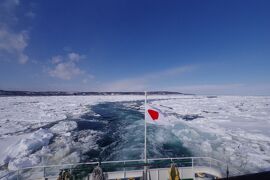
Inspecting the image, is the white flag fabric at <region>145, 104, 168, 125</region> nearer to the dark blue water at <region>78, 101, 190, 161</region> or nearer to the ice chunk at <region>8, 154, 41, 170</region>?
the dark blue water at <region>78, 101, 190, 161</region>

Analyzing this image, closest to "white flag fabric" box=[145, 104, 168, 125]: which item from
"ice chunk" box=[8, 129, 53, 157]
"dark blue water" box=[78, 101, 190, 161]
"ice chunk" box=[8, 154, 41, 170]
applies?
"dark blue water" box=[78, 101, 190, 161]

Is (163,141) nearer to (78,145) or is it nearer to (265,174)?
(78,145)

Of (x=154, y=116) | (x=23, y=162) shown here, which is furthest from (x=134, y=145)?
(x=154, y=116)

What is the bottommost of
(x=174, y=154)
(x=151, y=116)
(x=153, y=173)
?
(x=174, y=154)

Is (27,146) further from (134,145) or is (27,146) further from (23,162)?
(134,145)

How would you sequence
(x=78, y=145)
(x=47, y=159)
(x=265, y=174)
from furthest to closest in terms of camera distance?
(x=78, y=145) → (x=47, y=159) → (x=265, y=174)

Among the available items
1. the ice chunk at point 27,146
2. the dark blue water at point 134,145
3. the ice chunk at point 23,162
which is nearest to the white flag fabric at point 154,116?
the dark blue water at point 134,145

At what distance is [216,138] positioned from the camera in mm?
13531

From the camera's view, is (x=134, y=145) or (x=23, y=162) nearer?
(x=23, y=162)

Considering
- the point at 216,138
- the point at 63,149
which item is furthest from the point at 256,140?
the point at 63,149

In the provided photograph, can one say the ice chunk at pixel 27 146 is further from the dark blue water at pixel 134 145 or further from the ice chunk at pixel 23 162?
the dark blue water at pixel 134 145

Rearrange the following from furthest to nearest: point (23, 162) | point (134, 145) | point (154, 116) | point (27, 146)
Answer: point (134, 145) < point (27, 146) < point (23, 162) < point (154, 116)

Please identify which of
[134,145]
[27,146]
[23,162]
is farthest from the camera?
[134,145]

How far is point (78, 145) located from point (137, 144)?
4.01 m
